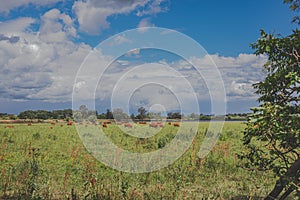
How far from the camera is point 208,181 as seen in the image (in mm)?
7844

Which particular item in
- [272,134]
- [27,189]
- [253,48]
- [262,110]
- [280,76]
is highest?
[253,48]

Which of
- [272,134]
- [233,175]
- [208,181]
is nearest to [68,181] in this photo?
[208,181]

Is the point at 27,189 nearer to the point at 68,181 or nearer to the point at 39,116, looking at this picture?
the point at 68,181

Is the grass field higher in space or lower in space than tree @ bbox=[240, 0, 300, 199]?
lower

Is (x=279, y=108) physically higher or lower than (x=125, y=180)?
higher

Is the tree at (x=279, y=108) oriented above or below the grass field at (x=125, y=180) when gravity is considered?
above

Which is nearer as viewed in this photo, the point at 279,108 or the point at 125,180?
the point at 279,108

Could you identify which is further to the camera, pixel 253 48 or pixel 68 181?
pixel 68 181

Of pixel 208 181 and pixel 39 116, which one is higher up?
pixel 39 116

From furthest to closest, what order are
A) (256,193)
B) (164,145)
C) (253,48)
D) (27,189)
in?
(164,145)
(256,193)
(27,189)
(253,48)

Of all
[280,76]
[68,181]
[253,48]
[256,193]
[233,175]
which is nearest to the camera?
[280,76]

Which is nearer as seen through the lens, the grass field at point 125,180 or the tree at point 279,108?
the tree at point 279,108

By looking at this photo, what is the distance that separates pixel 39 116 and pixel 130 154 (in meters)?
35.5

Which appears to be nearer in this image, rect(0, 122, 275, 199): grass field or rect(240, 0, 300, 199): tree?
rect(240, 0, 300, 199): tree
